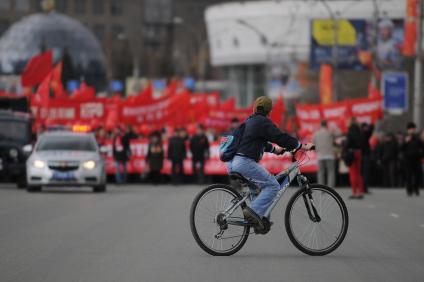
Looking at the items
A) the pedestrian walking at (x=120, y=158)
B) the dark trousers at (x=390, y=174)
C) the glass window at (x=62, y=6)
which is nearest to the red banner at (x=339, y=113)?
the dark trousers at (x=390, y=174)

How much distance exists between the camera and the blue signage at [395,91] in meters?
43.7

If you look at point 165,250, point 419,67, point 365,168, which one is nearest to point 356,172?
point 365,168

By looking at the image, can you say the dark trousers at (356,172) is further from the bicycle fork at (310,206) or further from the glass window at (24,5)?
the glass window at (24,5)

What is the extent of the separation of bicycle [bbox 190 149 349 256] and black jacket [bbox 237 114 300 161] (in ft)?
0.61

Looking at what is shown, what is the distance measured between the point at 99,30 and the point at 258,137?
157 metres

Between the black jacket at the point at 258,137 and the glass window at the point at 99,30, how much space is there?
15404 cm

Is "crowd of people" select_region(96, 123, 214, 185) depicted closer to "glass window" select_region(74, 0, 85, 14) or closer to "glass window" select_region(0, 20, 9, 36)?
"glass window" select_region(0, 20, 9, 36)

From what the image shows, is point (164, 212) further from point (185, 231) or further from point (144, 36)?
point (144, 36)

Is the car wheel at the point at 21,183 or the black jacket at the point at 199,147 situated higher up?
the black jacket at the point at 199,147

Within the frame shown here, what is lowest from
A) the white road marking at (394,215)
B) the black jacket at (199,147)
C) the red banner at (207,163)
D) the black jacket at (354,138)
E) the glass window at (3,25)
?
the red banner at (207,163)

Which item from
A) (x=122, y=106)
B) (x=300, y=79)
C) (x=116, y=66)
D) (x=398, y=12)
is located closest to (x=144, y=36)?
(x=116, y=66)

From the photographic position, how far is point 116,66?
486 feet

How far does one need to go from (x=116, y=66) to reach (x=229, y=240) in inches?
5334

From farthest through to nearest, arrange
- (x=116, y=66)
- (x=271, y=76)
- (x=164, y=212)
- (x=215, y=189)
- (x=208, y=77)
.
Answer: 1. (x=208, y=77)
2. (x=116, y=66)
3. (x=271, y=76)
4. (x=164, y=212)
5. (x=215, y=189)
